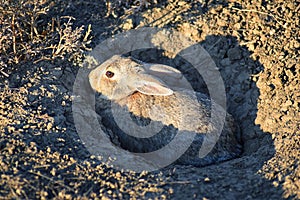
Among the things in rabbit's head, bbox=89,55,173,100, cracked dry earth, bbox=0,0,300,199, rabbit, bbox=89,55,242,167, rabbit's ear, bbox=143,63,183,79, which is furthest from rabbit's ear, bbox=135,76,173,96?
cracked dry earth, bbox=0,0,300,199

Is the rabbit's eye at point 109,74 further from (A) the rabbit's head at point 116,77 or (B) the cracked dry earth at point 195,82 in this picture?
(B) the cracked dry earth at point 195,82

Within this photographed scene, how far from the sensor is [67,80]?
5641mm

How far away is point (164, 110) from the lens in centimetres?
533

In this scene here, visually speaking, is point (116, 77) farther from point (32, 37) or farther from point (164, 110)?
point (32, 37)

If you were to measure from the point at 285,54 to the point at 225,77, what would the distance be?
2.63ft

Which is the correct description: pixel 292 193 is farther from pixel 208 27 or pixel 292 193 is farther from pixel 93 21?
pixel 93 21

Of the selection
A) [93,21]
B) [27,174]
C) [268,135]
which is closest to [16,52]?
[93,21]

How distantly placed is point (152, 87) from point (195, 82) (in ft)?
3.28

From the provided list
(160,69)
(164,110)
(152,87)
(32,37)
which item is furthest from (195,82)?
(32,37)

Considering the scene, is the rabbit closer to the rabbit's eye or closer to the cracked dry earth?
the rabbit's eye

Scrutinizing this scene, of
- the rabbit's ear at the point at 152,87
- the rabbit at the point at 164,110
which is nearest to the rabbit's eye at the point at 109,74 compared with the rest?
the rabbit at the point at 164,110

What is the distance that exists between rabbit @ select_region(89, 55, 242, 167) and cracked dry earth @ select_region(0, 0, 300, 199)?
28 cm

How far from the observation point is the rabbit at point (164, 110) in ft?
16.8

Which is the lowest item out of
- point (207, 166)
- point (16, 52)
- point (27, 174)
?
point (207, 166)
